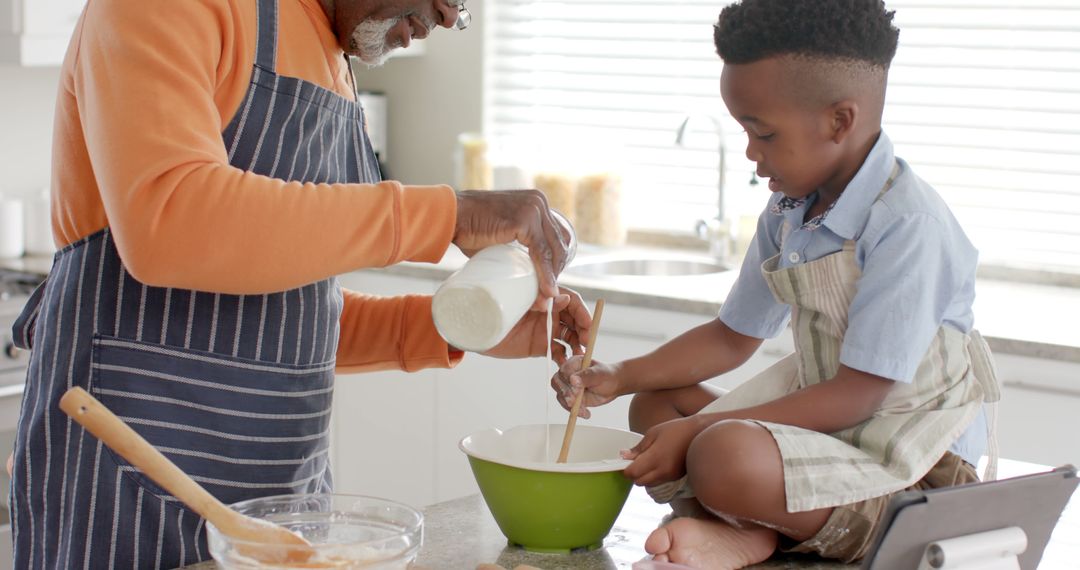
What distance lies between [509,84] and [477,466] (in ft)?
8.23

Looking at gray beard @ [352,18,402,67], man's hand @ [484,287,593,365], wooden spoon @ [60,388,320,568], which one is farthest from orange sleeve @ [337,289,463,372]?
wooden spoon @ [60,388,320,568]

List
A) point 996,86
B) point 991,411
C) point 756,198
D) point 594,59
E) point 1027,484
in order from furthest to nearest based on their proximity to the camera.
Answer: point 594,59
point 756,198
point 996,86
point 991,411
point 1027,484

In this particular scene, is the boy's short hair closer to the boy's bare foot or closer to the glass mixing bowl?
the boy's bare foot

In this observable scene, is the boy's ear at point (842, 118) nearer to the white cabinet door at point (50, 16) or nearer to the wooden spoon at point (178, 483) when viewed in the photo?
the wooden spoon at point (178, 483)

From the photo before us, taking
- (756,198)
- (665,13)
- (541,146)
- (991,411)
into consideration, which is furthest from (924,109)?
(991,411)

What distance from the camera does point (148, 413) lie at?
3.93 feet

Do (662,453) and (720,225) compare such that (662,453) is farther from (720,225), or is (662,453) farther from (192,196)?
(720,225)

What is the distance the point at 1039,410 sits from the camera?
230cm

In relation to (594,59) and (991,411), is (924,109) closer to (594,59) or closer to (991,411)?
(594,59)

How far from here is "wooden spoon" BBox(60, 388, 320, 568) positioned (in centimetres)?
85

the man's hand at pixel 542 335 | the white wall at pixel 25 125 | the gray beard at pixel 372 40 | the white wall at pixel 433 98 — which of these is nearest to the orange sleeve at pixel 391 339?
the man's hand at pixel 542 335

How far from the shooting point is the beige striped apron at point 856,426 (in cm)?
112

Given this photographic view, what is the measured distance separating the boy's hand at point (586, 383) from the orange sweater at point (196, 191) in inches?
10.8

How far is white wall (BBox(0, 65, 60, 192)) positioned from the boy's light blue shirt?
95.6 inches
